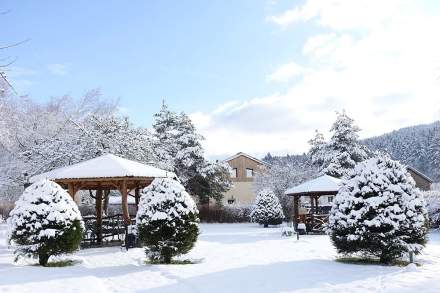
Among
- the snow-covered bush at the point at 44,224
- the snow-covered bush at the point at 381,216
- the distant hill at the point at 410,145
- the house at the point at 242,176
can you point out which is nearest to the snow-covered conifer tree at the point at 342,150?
the house at the point at 242,176

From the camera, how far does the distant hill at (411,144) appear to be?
74625mm

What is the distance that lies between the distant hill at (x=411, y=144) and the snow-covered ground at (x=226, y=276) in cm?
6265

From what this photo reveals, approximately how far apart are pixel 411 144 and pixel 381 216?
72.5m

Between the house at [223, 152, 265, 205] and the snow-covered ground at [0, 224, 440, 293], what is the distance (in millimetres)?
39623

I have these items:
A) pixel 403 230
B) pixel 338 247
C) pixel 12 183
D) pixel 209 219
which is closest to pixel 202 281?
pixel 338 247

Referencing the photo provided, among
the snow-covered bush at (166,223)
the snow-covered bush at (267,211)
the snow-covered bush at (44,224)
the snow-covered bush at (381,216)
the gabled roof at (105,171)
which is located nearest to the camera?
the snow-covered bush at (381,216)

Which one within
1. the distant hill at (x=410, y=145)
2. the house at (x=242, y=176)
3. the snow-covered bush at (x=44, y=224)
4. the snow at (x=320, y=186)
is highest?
the distant hill at (x=410, y=145)

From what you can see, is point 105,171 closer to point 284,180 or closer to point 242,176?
point 284,180

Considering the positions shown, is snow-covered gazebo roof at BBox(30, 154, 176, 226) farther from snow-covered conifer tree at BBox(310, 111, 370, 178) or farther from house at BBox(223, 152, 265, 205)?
house at BBox(223, 152, 265, 205)

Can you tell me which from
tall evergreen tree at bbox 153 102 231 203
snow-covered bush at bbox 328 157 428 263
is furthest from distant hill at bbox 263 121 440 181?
snow-covered bush at bbox 328 157 428 263

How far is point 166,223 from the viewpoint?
41.4 ft

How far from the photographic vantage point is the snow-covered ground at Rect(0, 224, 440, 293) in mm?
9078

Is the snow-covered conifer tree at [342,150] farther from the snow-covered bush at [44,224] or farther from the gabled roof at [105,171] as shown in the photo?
the snow-covered bush at [44,224]

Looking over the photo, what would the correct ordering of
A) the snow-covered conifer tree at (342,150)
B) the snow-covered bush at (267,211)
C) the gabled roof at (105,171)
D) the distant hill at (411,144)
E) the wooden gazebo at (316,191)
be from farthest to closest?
the distant hill at (411,144)
the snow-covered conifer tree at (342,150)
the snow-covered bush at (267,211)
the wooden gazebo at (316,191)
the gabled roof at (105,171)
